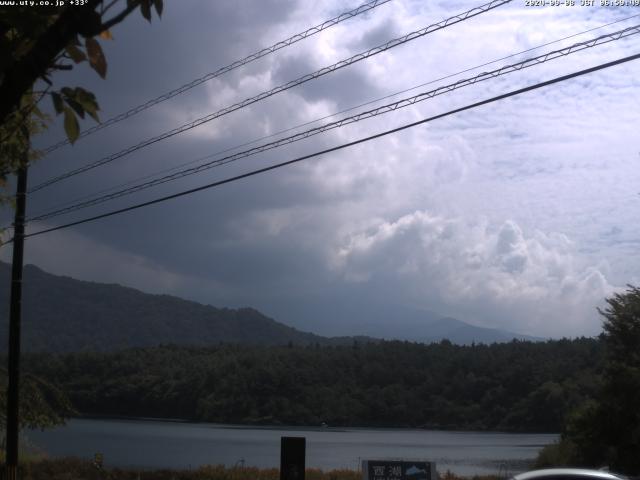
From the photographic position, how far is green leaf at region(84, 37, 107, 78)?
181 inches

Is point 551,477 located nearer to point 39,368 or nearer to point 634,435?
point 634,435

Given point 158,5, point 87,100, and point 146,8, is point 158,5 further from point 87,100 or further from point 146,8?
point 87,100

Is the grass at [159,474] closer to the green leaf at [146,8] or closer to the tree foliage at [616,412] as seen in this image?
the tree foliage at [616,412]

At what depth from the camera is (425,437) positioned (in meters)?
53.7

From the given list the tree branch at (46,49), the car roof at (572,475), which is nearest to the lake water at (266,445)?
the car roof at (572,475)

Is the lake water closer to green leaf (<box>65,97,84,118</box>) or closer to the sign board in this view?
the sign board

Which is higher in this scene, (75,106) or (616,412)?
(75,106)

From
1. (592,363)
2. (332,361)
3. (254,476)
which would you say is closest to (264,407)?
(332,361)


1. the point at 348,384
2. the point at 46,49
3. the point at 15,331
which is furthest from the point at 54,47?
the point at 348,384

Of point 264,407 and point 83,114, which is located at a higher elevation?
point 83,114

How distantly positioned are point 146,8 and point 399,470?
11936 millimetres

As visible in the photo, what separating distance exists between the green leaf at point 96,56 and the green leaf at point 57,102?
0.94 ft

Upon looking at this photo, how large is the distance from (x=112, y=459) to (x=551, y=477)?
31.6 meters

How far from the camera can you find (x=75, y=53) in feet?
15.8
